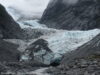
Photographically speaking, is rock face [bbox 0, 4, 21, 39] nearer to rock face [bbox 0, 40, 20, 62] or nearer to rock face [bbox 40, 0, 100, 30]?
rock face [bbox 0, 40, 20, 62]

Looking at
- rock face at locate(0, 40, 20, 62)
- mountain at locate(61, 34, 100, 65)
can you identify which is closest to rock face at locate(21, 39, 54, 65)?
rock face at locate(0, 40, 20, 62)

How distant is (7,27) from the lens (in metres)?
88.8

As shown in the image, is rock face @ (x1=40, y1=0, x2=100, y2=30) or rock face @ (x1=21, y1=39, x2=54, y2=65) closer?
rock face @ (x1=21, y1=39, x2=54, y2=65)

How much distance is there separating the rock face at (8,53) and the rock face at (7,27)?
49.1ft

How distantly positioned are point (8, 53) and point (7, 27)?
2385 cm

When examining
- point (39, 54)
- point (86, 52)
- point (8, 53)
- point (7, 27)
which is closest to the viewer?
point (86, 52)

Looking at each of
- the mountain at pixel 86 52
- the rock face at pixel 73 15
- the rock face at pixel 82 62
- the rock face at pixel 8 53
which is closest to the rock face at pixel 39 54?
the rock face at pixel 8 53

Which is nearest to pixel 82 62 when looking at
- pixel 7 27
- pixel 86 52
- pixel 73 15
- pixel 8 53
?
pixel 86 52

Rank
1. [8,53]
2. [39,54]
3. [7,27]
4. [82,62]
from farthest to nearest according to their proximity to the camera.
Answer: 1. [7,27]
2. [39,54]
3. [8,53]
4. [82,62]

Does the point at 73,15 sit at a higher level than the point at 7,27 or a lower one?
higher

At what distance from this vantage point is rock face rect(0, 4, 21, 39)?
86812 mm

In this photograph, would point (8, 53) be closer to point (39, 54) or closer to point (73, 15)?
point (39, 54)

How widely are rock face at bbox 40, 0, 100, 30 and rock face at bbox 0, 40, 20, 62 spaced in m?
38.6

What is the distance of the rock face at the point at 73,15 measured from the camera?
107 m
